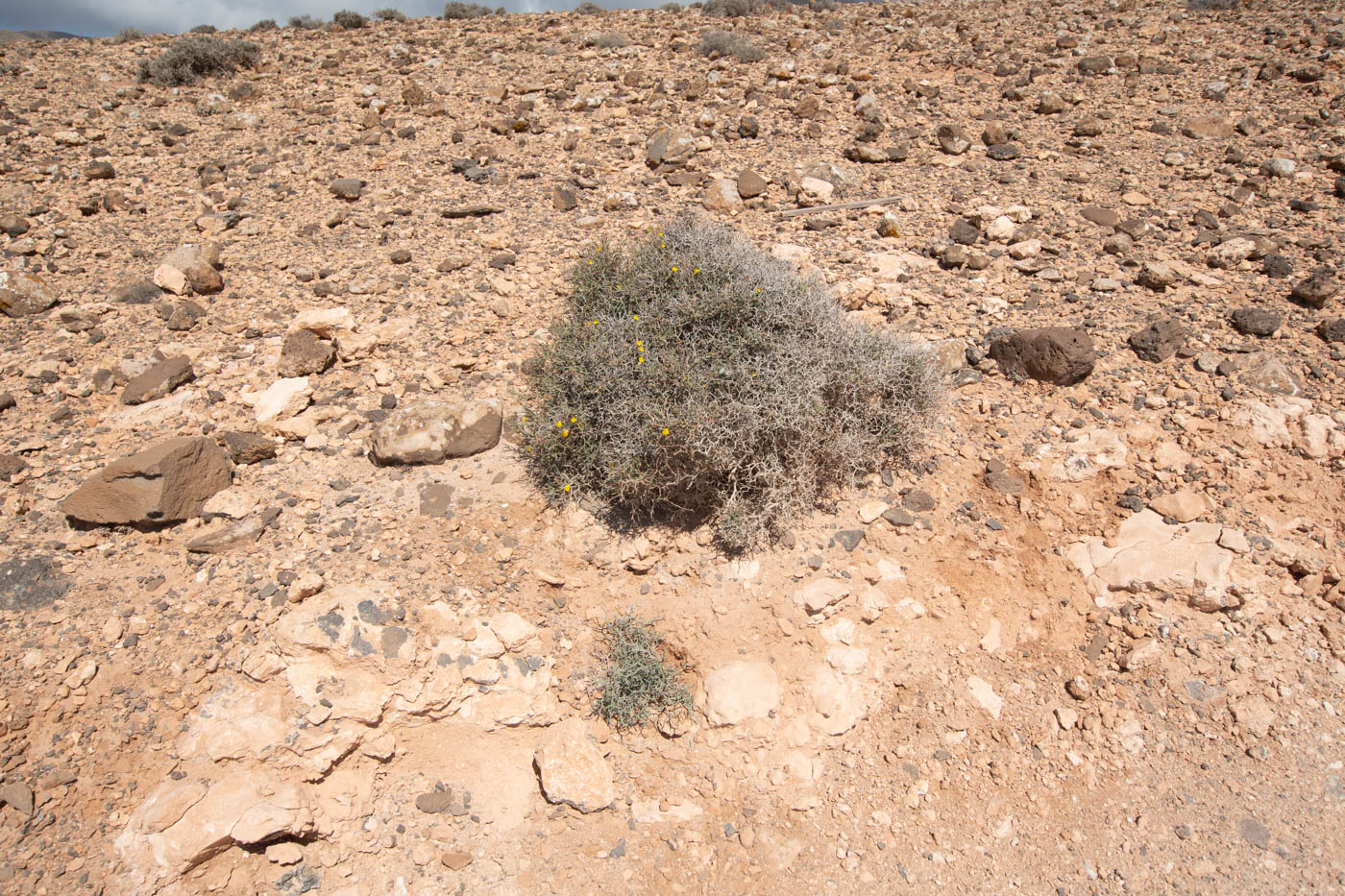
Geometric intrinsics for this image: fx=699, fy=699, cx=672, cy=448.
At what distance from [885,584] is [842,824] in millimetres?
→ 1038

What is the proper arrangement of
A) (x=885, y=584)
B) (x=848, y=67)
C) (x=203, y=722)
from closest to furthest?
1. (x=203, y=722)
2. (x=885, y=584)
3. (x=848, y=67)

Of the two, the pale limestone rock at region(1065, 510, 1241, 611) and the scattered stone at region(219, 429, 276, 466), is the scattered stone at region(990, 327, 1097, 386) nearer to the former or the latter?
the pale limestone rock at region(1065, 510, 1241, 611)

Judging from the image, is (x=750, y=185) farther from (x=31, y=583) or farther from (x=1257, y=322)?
(x=31, y=583)

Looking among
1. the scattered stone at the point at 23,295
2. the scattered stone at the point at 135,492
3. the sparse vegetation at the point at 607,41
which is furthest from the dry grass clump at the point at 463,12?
the scattered stone at the point at 135,492

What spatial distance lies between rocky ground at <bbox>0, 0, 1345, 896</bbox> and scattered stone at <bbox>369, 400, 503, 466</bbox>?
0.07ft

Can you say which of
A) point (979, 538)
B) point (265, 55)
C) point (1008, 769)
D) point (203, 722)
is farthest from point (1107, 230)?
point (265, 55)

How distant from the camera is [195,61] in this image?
6.89 m

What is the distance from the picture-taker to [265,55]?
7.48 metres

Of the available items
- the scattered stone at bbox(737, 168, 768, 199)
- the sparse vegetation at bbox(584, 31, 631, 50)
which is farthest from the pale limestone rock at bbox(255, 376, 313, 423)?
the sparse vegetation at bbox(584, 31, 631, 50)

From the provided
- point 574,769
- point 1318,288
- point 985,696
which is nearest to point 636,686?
point 574,769

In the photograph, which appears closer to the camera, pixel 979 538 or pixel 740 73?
pixel 979 538

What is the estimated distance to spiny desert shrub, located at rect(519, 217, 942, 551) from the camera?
330 cm

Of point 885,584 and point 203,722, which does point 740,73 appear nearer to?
point 885,584

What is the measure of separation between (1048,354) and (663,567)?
7.79ft
